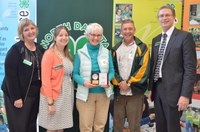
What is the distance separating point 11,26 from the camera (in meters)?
3.03

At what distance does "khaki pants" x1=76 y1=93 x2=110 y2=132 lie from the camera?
256 centimetres

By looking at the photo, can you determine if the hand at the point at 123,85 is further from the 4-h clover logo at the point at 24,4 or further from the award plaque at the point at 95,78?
the 4-h clover logo at the point at 24,4

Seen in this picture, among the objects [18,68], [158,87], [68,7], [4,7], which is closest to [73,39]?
[68,7]

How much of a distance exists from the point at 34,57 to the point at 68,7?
2.74 ft

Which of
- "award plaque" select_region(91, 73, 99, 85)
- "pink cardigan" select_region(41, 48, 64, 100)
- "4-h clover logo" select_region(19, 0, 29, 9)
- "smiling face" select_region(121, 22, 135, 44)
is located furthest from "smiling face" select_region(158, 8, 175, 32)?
"4-h clover logo" select_region(19, 0, 29, 9)

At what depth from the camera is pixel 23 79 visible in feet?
7.91

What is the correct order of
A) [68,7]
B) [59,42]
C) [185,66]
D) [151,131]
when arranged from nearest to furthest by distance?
[185,66]
[59,42]
[68,7]
[151,131]

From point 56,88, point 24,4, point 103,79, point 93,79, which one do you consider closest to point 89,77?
point 93,79

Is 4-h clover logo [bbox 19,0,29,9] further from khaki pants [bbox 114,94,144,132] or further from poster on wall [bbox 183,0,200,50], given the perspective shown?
poster on wall [bbox 183,0,200,50]

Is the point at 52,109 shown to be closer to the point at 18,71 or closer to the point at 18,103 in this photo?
the point at 18,103

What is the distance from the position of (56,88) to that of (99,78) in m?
0.47

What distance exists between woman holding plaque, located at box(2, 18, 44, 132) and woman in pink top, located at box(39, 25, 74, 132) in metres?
0.12

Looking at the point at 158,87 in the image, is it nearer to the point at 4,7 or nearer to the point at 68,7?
the point at 68,7

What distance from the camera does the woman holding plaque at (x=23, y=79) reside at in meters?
2.38
